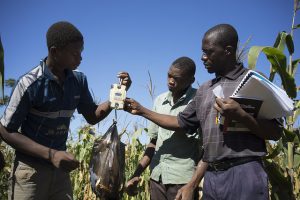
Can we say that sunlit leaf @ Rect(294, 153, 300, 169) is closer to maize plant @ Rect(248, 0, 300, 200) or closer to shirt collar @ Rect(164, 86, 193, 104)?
maize plant @ Rect(248, 0, 300, 200)

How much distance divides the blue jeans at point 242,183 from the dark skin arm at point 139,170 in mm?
977

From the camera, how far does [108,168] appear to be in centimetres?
271

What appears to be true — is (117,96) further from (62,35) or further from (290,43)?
(290,43)

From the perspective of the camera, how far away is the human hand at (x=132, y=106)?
3031 mm

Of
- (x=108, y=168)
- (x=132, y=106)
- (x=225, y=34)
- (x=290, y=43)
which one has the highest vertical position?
(x=290, y=43)

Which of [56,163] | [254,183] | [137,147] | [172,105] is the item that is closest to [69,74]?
[56,163]

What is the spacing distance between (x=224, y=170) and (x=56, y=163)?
115 cm

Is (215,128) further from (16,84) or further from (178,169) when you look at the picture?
(16,84)

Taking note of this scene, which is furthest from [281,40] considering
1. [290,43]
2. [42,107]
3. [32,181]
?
[32,181]

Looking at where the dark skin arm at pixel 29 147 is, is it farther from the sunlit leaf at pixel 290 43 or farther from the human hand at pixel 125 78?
the sunlit leaf at pixel 290 43

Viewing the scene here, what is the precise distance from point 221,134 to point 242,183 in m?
0.36

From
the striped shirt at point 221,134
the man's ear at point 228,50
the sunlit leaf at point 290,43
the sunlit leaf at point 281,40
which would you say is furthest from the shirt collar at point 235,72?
the sunlit leaf at point 290,43

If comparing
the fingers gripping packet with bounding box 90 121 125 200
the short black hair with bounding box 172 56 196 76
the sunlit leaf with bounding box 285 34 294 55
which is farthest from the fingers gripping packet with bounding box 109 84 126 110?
the sunlit leaf with bounding box 285 34 294 55

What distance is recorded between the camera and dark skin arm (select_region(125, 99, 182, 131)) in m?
3.04
